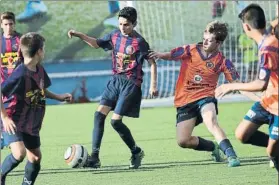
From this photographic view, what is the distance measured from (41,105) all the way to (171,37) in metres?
11.4

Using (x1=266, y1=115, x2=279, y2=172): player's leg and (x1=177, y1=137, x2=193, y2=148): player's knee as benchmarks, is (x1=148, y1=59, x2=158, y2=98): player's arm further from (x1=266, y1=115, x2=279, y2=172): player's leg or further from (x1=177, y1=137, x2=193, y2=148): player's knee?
(x1=266, y1=115, x2=279, y2=172): player's leg

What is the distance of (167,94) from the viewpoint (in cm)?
1778

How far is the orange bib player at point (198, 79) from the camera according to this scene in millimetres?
8727

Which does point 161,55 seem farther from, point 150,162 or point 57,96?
point 57,96

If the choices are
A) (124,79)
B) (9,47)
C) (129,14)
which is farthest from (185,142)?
(9,47)

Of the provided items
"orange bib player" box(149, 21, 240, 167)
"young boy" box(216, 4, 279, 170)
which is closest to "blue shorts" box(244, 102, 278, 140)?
"young boy" box(216, 4, 279, 170)

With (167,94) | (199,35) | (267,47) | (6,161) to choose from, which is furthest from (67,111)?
(267,47)

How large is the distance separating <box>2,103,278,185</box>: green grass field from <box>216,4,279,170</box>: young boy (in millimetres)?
632

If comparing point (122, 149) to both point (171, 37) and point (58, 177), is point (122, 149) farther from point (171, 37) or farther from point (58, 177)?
point (171, 37)

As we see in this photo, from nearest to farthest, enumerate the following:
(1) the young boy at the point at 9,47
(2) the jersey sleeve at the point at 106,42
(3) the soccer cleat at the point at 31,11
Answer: (2) the jersey sleeve at the point at 106,42 < (1) the young boy at the point at 9,47 < (3) the soccer cleat at the point at 31,11

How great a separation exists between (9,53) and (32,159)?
377cm

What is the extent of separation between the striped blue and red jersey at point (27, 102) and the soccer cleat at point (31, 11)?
13796 millimetres

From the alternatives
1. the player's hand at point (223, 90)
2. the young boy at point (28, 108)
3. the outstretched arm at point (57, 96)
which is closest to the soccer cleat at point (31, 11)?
the outstretched arm at point (57, 96)

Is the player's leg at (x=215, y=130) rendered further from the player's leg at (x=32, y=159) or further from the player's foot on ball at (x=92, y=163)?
the player's leg at (x=32, y=159)
